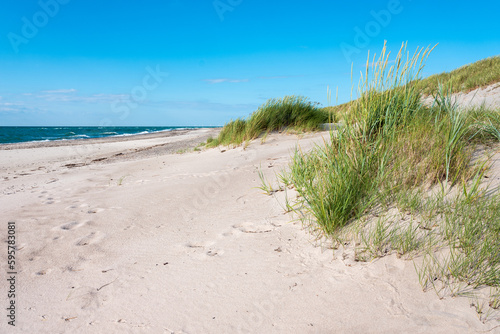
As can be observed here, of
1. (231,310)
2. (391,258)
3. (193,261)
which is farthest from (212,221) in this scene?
(391,258)

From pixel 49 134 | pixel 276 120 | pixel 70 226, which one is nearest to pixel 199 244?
pixel 70 226

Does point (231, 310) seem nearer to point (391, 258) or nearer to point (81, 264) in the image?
point (391, 258)

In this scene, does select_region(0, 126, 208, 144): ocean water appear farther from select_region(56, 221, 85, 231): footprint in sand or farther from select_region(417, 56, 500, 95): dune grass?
select_region(417, 56, 500, 95): dune grass

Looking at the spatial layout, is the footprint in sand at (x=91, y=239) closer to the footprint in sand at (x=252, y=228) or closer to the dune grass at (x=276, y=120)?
the footprint in sand at (x=252, y=228)

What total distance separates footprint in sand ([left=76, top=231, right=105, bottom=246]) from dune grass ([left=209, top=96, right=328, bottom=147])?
4.79m

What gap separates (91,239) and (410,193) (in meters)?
3.07

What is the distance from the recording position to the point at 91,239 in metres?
3.15

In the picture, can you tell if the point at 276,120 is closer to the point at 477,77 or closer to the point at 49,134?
the point at 477,77

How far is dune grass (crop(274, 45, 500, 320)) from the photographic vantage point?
78.9 inches

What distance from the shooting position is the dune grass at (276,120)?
25.6ft

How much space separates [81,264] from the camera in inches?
106

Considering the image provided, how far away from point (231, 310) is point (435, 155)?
2280 mm

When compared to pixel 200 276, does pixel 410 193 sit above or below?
above

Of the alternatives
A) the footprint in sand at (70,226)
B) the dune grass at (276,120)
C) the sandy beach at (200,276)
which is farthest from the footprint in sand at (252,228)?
the dune grass at (276,120)
